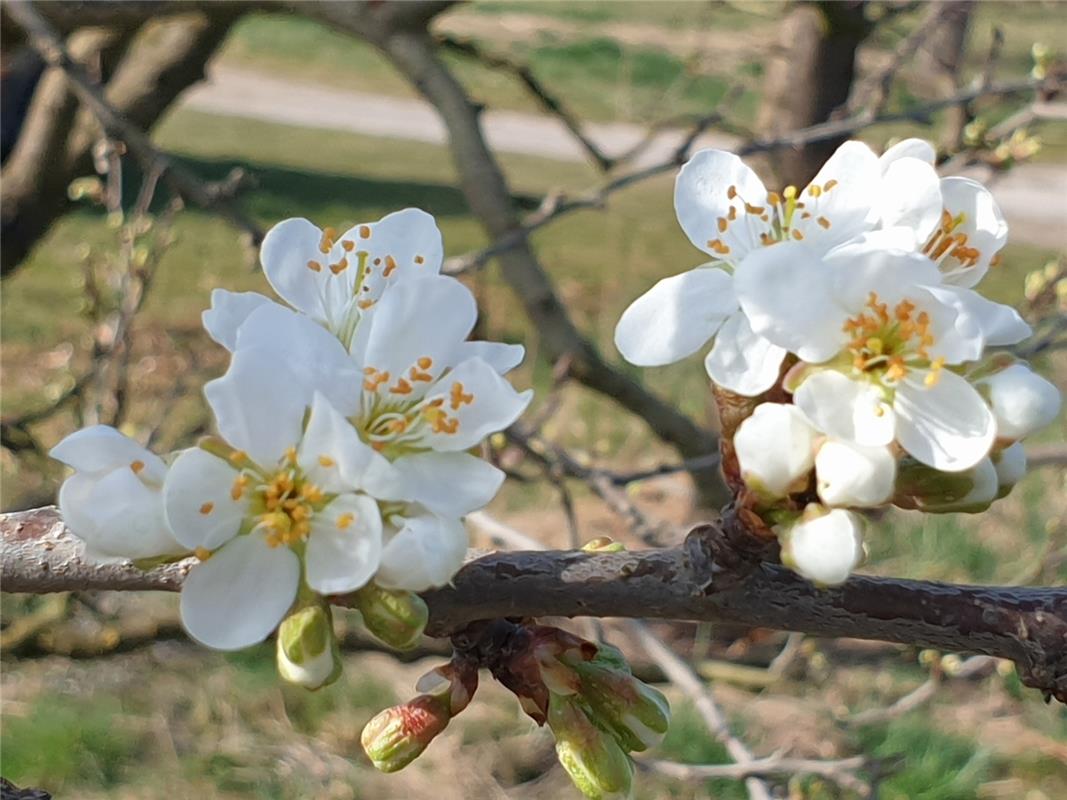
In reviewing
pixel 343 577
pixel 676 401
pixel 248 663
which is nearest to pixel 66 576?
pixel 343 577

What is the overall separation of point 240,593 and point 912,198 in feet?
1.97

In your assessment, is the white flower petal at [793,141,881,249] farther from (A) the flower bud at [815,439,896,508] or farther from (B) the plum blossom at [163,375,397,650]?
(B) the plum blossom at [163,375,397,650]

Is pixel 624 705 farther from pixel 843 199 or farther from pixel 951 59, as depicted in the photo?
pixel 951 59

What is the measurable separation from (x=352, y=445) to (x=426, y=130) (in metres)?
15.2

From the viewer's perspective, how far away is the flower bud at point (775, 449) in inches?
31.6

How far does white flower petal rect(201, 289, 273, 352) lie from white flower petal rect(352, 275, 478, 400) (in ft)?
0.29

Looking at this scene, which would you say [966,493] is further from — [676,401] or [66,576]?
[676,401]

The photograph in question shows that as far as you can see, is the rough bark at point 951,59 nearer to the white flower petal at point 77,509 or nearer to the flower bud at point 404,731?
the flower bud at point 404,731

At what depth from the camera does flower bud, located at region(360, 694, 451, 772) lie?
999 mm

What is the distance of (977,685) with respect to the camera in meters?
4.12

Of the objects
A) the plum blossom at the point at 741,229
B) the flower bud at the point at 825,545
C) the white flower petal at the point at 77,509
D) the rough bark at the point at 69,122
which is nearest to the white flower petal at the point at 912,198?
the plum blossom at the point at 741,229

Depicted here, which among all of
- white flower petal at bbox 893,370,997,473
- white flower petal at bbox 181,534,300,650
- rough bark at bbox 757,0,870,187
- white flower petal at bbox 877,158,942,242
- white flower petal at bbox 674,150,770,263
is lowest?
rough bark at bbox 757,0,870,187

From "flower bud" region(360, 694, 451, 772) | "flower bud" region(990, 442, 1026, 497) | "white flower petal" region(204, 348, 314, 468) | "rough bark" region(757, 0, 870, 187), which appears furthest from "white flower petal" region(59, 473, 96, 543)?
"rough bark" region(757, 0, 870, 187)

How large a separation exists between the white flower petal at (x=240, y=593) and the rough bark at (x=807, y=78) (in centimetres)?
270
